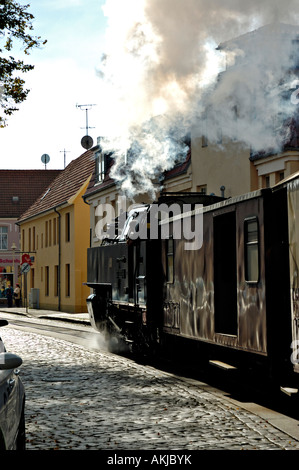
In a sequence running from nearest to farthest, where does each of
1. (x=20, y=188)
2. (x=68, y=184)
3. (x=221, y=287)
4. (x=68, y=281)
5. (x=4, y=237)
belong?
(x=221, y=287) → (x=68, y=281) → (x=68, y=184) → (x=4, y=237) → (x=20, y=188)

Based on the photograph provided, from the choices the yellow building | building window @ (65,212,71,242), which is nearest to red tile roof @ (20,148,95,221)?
the yellow building

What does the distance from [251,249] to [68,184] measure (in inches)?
1654

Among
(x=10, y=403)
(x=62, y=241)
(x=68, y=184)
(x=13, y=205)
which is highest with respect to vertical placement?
(x=13, y=205)

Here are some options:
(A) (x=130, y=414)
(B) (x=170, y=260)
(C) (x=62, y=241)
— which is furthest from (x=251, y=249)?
(C) (x=62, y=241)

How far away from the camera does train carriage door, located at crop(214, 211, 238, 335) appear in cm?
1155

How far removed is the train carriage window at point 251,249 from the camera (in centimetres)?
990

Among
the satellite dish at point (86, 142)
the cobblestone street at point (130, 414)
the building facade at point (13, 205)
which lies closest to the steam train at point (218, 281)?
the cobblestone street at point (130, 414)

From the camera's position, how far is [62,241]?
49344 millimetres

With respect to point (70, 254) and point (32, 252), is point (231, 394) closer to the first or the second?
point (70, 254)

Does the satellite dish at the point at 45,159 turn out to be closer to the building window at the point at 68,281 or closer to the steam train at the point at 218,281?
the building window at the point at 68,281

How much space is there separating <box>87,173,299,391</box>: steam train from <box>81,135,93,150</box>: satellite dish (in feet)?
105

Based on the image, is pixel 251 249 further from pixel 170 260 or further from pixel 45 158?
pixel 45 158
